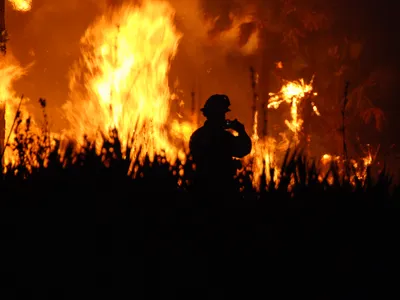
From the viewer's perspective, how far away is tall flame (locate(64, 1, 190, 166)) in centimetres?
1916

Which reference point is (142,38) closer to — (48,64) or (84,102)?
(84,102)

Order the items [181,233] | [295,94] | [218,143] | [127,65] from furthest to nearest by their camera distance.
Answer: [295,94] < [127,65] < [218,143] < [181,233]

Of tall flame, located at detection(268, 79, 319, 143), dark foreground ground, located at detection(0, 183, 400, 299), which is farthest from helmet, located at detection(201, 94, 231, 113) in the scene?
tall flame, located at detection(268, 79, 319, 143)

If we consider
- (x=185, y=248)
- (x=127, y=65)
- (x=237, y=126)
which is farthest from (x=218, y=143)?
(x=127, y=65)

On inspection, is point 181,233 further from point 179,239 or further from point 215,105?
point 215,105

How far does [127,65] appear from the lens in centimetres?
1994

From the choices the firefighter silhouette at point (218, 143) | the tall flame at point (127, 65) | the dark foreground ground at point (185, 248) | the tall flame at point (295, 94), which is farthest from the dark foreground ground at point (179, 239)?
the tall flame at point (295, 94)

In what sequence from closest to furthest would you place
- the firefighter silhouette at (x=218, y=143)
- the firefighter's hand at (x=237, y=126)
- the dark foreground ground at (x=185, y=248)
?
the dark foreground ground at (x=185, y=248), the firefighter silhouette at (x=218, y=143), the firefighter's hand at (x=237, y=126)

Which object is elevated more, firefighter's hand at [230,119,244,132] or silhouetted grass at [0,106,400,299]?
firefighter's hand at [230,119,244,132]

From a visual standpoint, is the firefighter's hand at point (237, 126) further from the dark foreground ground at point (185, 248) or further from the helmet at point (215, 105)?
the dark foreground ground at point (185, 248)

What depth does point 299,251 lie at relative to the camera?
124 inches

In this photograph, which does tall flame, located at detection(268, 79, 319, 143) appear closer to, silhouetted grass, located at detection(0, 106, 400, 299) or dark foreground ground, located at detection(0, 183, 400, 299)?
silhouetted grass, located at detection(0, 106, 400, 299)

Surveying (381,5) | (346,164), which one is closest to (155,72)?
(381,5)

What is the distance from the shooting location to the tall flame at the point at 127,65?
62.8 ft
